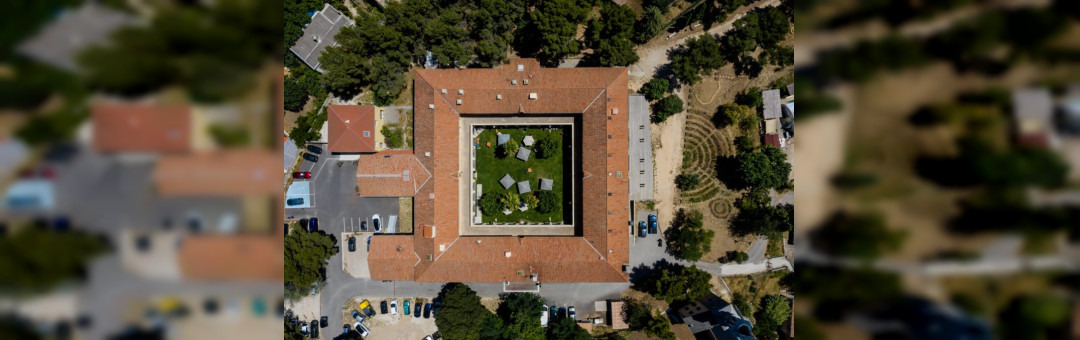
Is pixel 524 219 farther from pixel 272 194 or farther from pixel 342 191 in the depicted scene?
pixel 272 194

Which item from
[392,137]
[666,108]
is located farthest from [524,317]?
[666,108]

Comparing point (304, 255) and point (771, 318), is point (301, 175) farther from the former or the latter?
point (771, 318)

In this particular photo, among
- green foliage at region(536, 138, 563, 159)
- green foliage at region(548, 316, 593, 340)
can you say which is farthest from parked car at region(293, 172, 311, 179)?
green foliage at region(548, 316, 593, 340)

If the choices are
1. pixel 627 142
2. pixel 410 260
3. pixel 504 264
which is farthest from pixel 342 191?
pixel 627 142

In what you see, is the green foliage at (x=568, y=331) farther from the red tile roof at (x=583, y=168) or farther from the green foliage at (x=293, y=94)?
the green foliage at (x=293, y=94)

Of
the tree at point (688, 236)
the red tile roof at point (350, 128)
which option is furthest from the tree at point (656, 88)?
the red tile roof at point (350, 128)

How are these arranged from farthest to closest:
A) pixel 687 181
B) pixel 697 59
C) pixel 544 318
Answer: pixel 544 318 → pixel 687 181 → pixel 697 59
